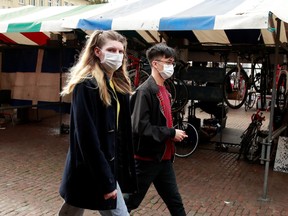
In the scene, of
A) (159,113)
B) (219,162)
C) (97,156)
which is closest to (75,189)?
(97,156)

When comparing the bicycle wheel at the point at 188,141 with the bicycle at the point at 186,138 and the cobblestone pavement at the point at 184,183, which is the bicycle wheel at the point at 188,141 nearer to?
the bicycle at the point at 186,138

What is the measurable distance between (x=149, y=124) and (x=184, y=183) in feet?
9.44

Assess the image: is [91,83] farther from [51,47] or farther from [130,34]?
[51,47]

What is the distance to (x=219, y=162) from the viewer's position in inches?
284

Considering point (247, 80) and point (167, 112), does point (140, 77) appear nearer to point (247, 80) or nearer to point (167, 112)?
point (247, 80)

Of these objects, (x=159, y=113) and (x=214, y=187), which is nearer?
(x=159, y=113)

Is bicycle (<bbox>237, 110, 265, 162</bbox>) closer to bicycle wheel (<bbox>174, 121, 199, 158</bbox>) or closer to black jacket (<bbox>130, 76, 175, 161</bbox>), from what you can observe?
bicycle wheel (<bbox>174, 121, 199, 158</bbox>)

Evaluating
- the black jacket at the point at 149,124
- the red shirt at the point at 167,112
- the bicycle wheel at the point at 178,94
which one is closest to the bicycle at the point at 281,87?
the bicycle wheel at the point at 178,94

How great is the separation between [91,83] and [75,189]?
69 cm

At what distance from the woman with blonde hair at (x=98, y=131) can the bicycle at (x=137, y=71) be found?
5027mm

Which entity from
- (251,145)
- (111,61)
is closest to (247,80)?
(251,145)

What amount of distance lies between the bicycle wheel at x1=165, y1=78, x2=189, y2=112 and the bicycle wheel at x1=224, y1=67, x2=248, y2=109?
2.85 feet

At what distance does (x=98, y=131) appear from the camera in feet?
7.89

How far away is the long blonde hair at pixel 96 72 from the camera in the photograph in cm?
242
